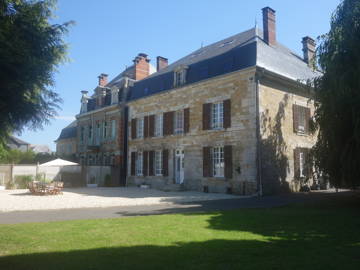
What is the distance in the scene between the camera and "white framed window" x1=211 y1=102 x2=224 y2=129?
677 inches

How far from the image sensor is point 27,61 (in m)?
4.94

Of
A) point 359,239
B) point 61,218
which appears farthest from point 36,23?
point 359,239

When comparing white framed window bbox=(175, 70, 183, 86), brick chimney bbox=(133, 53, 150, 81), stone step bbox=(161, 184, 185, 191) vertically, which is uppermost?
Answer: brick chimney bbox=(133, 53, 150, 81)

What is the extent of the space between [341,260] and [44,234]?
15.7ft

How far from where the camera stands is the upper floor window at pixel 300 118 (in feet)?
58.0

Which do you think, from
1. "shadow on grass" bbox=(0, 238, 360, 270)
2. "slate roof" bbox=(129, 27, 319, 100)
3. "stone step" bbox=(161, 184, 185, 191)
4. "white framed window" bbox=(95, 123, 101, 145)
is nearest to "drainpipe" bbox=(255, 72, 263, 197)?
"slate roof" bbox=(129, 27, 319, 100)

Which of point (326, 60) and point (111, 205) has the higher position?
point (326, 60)

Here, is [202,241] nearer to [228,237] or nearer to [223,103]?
[228,237]

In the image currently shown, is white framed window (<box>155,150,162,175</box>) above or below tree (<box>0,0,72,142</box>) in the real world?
below

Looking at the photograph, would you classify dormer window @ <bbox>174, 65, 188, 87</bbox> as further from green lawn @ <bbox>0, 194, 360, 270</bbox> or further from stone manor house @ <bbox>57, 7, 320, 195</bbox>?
green lawn @ <bbox>0, 194, 360, 270</bbox>

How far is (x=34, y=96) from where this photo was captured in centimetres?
543

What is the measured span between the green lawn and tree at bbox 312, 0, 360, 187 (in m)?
2.84

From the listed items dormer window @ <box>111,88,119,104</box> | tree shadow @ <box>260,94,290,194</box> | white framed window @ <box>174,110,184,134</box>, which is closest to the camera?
tree shadow @ <box>260,94,290,194</box>

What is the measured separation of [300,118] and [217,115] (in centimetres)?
481
